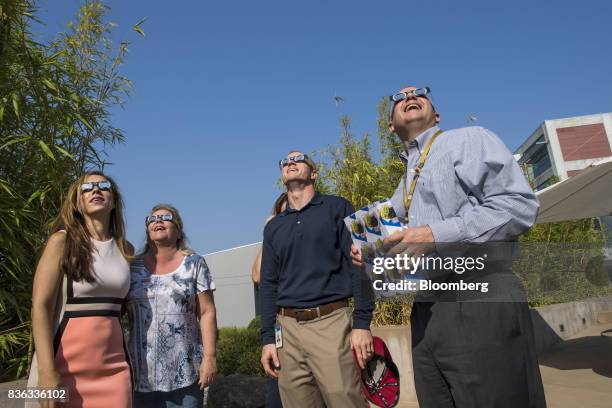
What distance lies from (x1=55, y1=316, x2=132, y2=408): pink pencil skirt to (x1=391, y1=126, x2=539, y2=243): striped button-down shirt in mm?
1694

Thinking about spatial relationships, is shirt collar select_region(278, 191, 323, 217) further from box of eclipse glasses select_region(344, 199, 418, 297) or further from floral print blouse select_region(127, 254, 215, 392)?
box of eclipse glasses select_region(344, 199, 418, 297)

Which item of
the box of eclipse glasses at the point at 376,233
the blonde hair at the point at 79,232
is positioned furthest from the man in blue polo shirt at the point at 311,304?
the blonde hair at the point at 79,232

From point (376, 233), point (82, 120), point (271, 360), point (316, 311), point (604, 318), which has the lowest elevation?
point (604, 318)

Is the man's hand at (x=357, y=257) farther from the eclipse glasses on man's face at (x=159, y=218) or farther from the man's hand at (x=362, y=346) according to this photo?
the eclipse glasses on man's face at (x=159, y=218)

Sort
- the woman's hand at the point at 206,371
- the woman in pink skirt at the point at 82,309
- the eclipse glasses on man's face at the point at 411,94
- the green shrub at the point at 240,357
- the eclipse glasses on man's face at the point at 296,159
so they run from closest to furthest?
the eclipse glasses on man's face at the point at 411,94, the woman in pink skirt at the point at 82,309, the woman's hand at the point at 206,371, the eclipse glasses on man's face at the point at 296,159, the green shrub at the point at 240,357

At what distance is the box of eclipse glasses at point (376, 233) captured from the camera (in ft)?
5.05

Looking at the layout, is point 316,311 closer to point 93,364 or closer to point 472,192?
point 93,364

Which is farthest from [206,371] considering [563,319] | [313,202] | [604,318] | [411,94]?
[604,318]

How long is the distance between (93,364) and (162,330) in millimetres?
481

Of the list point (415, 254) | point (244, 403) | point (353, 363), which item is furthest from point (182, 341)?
point (244, 403)

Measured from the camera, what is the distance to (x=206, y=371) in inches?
110

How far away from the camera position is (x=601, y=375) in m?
5.57

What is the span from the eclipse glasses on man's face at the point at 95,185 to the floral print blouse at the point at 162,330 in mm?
544

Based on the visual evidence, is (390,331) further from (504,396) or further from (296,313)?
(504,396)
